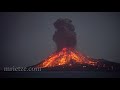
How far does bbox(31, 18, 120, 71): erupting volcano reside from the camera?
20.5ft

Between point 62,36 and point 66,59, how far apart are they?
59 cm

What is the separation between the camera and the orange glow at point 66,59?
6.24 metres

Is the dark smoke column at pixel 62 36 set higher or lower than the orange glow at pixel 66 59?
higher

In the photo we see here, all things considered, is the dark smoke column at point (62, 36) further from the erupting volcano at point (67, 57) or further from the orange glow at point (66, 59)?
the orange glow at point (66, 59)

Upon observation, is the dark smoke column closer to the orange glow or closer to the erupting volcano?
the erupting volcano

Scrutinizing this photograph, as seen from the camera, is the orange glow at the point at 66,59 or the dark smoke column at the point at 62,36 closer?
the orange glow at the point at 66,59

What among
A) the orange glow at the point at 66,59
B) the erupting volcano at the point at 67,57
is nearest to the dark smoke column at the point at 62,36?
the erupting volcano at the point at 67,57

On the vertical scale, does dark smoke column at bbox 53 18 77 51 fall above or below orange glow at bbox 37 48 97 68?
above

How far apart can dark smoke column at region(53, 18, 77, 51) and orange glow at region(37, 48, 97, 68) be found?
0.12 meters

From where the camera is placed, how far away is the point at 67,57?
21.3 feet

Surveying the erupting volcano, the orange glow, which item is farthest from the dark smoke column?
the orange glow
